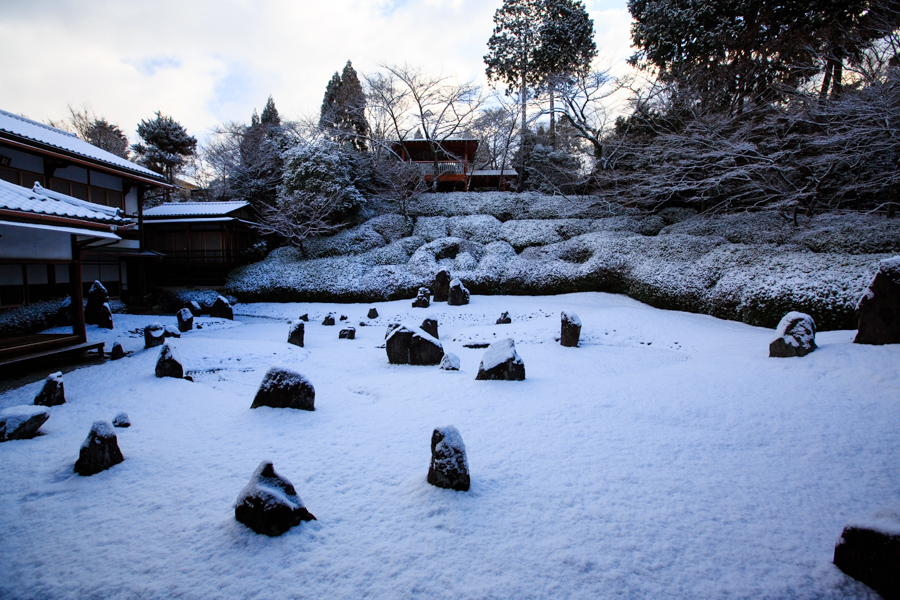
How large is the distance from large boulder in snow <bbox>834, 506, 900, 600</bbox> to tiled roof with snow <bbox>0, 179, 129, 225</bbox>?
912 cm

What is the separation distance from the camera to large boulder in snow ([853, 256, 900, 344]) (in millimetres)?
5148

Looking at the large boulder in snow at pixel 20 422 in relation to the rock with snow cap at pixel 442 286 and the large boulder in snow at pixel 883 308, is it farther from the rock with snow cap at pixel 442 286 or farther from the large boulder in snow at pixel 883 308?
the rock with snow cap at pixel 442 286

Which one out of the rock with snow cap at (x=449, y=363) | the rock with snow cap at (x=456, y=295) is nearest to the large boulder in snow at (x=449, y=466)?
the rock with snow cap at (x=449, y=363)

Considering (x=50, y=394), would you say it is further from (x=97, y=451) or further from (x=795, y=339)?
(x=795, y=339)

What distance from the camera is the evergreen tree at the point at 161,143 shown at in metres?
24.0

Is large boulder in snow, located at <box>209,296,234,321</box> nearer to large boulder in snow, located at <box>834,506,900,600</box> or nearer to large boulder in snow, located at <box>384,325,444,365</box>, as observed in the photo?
large boulder in snow, located at <box>384,325,444,365</box>

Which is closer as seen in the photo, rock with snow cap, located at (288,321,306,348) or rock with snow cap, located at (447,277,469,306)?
rock with snow cap, located at (288,321,306,348)

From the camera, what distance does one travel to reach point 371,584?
73.2 inches

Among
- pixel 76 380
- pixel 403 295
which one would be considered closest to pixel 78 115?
pixel 403 295

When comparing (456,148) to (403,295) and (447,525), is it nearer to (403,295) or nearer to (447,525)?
(403,295)

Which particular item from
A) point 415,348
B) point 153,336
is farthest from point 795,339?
point 153,336

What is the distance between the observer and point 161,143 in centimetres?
2456

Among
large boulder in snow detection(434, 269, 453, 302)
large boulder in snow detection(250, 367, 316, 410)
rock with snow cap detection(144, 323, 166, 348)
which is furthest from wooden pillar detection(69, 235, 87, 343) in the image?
large boulder in snow detection(434, 269, 453, 302)

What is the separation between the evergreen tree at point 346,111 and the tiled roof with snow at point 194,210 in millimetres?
6747
